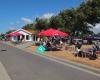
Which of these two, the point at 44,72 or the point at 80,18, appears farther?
the point at 80,18

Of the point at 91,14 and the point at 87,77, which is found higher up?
the point at 91,14

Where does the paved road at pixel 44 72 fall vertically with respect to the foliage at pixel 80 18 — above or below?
below

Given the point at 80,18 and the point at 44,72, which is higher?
the point at 80,18

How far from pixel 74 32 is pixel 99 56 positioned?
142ft

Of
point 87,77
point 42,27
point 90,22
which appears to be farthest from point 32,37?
point 87,77

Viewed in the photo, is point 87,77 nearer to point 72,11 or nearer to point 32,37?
point 72,11

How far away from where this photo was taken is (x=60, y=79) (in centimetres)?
1281

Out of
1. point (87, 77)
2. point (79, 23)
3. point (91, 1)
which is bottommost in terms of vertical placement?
point (87, 77)

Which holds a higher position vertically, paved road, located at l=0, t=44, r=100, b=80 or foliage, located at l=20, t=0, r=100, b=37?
foliage, located at l=20, t=0, r=100, b=37

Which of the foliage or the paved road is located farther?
the foliage

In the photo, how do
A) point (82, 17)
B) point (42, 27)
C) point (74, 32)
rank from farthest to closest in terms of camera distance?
point (42, 27)
point (74, 32)
point (82, 17)

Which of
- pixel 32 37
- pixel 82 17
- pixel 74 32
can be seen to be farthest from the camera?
pixel 32 37

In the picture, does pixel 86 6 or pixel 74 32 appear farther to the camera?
pixel 74 32

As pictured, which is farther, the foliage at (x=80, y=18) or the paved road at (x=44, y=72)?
the foliage at (x=80, y=18)
